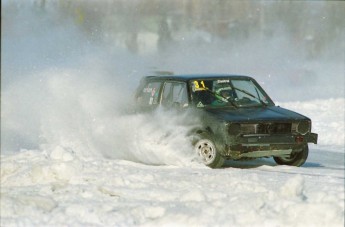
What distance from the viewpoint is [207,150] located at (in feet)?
38.1

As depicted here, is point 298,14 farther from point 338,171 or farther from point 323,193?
point 323,193

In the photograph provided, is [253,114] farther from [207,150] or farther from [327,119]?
[327,119]

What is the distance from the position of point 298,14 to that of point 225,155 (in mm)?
29065

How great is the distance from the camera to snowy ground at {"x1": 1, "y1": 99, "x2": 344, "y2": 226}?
7.46 meters

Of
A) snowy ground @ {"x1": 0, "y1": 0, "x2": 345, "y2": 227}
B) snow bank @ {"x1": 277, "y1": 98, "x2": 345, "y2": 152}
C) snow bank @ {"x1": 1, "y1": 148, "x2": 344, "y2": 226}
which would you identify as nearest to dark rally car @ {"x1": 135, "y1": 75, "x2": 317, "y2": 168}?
snowy ground @ {"x1": 0, "y1": 0, "x2": 345, "y2": 227}

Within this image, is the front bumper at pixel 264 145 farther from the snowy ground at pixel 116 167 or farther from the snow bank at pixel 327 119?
the snow bank at pixel 327 119

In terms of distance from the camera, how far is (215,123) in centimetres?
1148

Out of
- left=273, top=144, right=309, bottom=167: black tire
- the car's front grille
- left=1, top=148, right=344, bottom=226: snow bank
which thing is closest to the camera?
left=1, top=148, right=344, bottom=226: snow bank

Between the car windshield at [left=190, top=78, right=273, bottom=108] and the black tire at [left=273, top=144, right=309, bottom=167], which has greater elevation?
the car windshield at [left=190, top=78, right=273, bottom=108]

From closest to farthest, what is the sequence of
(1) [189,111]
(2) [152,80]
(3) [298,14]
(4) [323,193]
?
(4) [323,193] < (1) [189,111] < (2) [152,80] < (3) [298,14]

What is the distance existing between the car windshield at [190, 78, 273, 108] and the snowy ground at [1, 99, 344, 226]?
1017mm

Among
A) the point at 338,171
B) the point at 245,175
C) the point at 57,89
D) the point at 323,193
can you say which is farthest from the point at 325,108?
the point at 323,193

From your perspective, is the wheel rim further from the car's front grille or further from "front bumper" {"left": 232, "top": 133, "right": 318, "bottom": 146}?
the car's front grille

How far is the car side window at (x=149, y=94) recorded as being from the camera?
12953 millimetres
